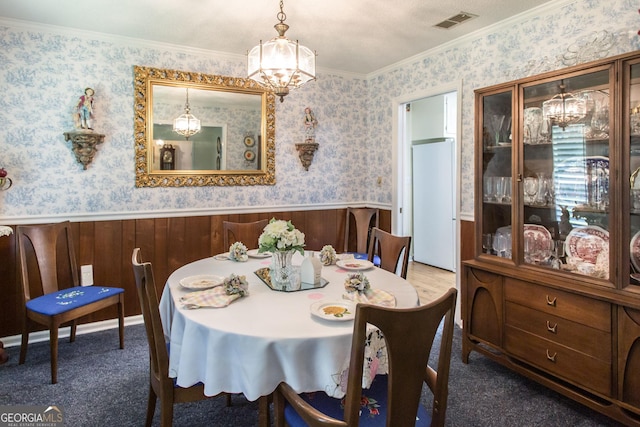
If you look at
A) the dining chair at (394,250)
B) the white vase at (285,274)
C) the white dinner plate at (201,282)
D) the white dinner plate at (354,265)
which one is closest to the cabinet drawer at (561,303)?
the dining chair at (394,250)

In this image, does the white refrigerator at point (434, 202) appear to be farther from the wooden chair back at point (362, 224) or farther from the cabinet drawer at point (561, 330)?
the cabinet drawer at point (561, 330)

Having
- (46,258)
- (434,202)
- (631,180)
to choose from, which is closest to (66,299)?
(46,258)

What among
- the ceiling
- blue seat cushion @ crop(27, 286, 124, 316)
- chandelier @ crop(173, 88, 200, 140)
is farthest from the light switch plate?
the ceiling

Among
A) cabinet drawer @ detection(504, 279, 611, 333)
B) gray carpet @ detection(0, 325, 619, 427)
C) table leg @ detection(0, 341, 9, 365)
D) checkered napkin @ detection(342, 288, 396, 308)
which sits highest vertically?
checkered napkin @ detection(342, 288, 396, 308)

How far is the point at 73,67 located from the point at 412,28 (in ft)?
8.91

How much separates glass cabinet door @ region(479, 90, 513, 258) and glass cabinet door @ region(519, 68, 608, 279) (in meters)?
0.12

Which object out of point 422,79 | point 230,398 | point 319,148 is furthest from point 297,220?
point 230,398

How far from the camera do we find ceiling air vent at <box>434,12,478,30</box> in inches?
116

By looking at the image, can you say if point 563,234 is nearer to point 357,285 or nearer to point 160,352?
point 357,285

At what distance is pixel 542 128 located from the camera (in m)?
2.54

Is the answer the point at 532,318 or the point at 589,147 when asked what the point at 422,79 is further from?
the point at 532,318

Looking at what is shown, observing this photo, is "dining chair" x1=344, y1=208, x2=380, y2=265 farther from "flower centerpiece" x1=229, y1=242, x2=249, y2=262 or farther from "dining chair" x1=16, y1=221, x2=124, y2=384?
"dining chair" x1=16, y1=221, x2=124, y2=384

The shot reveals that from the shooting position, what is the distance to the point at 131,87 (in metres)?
3.48

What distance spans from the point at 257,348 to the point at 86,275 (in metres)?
2.55
